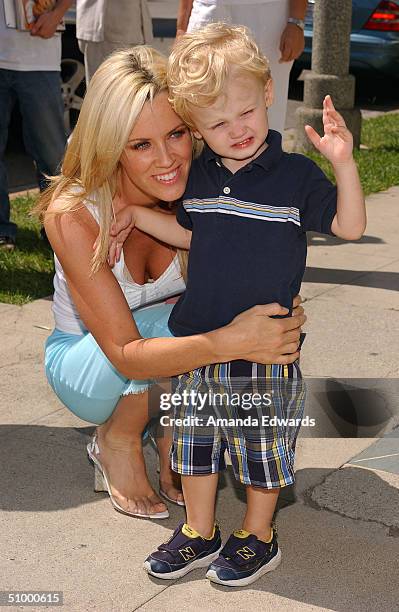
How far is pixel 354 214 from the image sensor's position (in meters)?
2.76

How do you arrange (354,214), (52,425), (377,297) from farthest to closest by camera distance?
(377,297) < (52,425) < (354,214)

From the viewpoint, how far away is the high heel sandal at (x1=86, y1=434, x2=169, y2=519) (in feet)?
10.7

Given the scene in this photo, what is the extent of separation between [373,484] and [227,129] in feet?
4.18

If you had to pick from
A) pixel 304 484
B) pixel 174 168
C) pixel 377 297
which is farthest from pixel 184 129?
pixel 377 297

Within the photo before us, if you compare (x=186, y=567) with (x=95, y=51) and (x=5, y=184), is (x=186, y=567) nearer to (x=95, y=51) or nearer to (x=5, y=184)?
(x=5, y=184)

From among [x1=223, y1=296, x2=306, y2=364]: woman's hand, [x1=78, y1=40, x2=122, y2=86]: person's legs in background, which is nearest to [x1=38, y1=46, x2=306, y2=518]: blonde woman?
[x1=223, y1=296, x2=306, y2=364]: woman's hand

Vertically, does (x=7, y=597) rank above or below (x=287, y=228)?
below

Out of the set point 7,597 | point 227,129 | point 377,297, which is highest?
point 227,129

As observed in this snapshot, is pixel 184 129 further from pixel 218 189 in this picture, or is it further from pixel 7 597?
pixel 7 597

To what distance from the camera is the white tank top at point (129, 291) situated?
332 cm

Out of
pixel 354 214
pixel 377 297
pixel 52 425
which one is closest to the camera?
pixel 354 214

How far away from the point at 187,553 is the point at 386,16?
8.90 meters

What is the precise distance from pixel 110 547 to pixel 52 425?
88 centimetres

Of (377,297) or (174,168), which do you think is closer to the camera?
(174,168)
